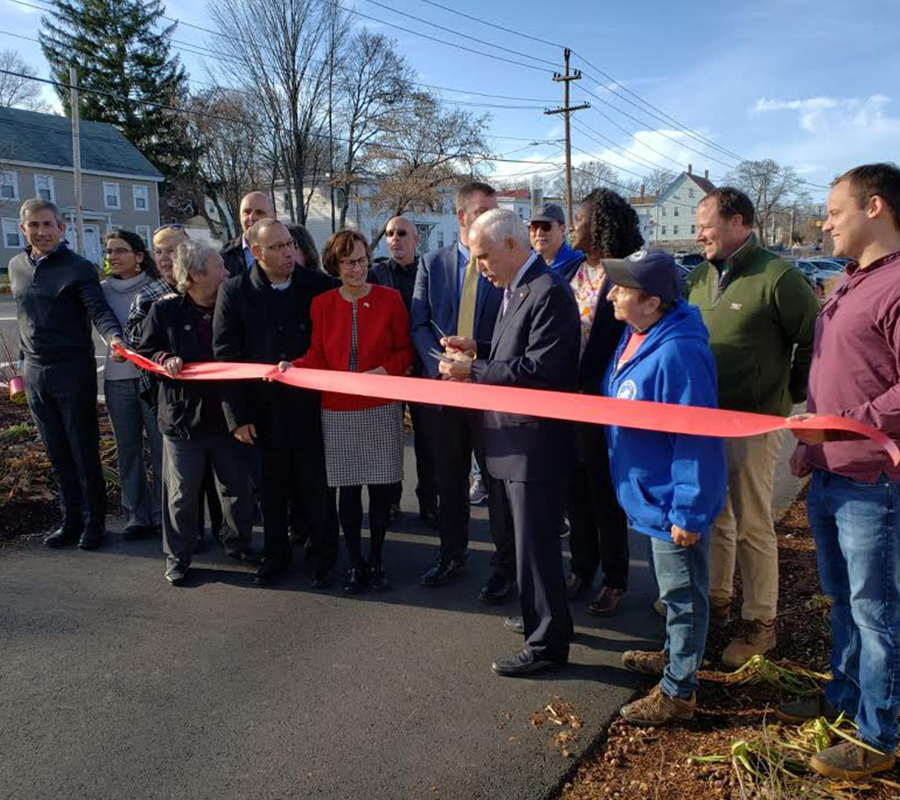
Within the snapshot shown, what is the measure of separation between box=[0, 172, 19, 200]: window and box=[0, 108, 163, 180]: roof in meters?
1.08

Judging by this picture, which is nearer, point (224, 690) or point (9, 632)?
point (224, 690)

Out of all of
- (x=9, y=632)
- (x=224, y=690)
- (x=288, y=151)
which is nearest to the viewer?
(x=224, y=690)

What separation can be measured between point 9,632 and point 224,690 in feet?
4.92

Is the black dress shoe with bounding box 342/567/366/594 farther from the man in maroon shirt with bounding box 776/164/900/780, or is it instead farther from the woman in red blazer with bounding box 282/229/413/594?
the man in maroon shirt with bounding box 776/164/900/780

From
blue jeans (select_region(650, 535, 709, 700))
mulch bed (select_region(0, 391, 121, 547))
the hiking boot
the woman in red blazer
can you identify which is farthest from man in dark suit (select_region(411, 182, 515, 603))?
mulch bed (select_region(0, 391, 121, 547))

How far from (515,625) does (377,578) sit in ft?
3.28

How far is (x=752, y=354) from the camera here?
11.3 ft

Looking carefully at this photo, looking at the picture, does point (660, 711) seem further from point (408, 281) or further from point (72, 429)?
point (72, 429)

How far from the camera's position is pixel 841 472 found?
2508mm

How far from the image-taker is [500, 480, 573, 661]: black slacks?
10.7 ft

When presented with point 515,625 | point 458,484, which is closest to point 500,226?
point 458,484

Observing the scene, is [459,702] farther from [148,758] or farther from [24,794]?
[24,794]

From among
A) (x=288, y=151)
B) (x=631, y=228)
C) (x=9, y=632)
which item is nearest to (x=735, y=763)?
(x=631, y=228)

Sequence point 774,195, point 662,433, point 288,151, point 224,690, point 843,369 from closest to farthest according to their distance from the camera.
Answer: point 843,369 < point 662,433 < point 224,690 < point 288,151 < point 774,195
